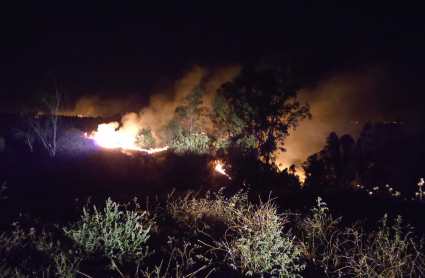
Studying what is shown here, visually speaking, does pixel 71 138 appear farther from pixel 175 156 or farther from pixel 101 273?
pixel 101 273

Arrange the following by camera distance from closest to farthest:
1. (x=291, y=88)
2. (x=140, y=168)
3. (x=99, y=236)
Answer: (x=99, y=236), (x=140, y=168), (x=291, y=88)

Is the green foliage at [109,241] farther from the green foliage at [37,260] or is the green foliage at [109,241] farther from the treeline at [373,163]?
the treeline at [373,163]

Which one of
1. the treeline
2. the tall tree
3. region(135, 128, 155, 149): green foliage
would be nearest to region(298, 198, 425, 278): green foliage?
the treeline

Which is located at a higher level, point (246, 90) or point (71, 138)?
point (246, 90)

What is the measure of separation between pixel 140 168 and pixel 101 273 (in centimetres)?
1097

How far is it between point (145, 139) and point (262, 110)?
8082 millimetres

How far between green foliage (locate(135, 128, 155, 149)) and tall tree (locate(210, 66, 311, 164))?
550 cm

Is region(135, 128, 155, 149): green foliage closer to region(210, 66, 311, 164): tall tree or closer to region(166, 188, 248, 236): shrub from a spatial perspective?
region(210, 66, 311, 164): tall tree

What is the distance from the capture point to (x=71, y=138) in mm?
18125

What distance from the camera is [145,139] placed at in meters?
19.7

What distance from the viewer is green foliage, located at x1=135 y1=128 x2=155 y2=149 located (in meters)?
19.6

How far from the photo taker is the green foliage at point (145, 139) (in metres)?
19.6

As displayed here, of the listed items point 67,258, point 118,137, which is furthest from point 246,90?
point 67,258

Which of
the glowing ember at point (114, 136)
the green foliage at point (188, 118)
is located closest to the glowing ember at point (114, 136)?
the glowing ember at point (114, 136)
